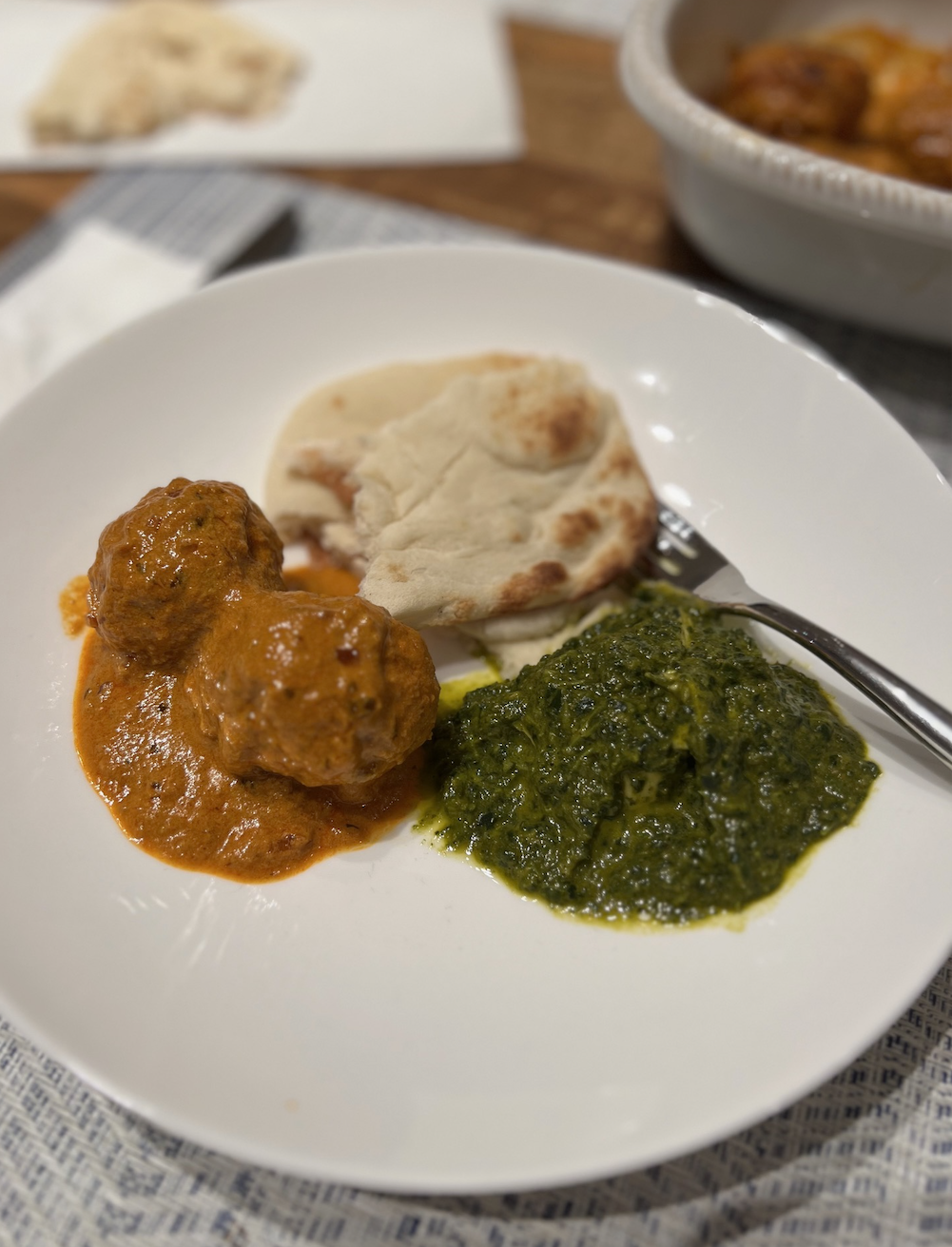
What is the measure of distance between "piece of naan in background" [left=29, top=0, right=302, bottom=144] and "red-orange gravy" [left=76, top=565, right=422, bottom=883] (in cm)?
371

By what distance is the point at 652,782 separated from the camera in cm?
227

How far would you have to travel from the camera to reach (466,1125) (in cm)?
181

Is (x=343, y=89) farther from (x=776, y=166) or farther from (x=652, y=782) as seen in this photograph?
(x=652, y=782)

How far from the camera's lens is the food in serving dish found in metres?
3.60

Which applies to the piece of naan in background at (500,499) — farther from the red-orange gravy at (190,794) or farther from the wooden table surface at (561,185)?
the wooden table surface at (561,185)

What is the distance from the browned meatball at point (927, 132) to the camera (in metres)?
3.57

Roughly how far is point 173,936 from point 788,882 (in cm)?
140

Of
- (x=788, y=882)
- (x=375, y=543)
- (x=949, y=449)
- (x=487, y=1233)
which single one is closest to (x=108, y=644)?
(x=375, y=543)

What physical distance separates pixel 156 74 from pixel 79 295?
6.47 feet

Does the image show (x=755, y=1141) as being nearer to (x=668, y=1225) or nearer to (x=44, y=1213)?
(x=668, y=1225)

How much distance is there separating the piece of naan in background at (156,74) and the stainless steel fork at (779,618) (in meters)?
3.74

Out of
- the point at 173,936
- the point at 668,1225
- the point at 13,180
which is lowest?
the point at 668,1225

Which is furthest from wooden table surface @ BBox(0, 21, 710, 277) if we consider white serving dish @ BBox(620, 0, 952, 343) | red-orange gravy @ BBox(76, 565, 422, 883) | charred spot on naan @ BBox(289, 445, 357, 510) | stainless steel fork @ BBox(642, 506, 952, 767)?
red-orange gravy @ BBox(76, 565, 422, 883)

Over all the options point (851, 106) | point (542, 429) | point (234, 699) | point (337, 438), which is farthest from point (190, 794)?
point (851, 106)
